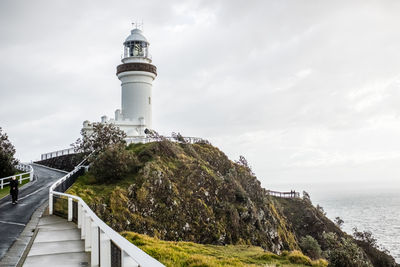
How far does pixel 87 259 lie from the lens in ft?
23.6

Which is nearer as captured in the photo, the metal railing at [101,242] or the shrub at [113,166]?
the metal railing at [101,242]

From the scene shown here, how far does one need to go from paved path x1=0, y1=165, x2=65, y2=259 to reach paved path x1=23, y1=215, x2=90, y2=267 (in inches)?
27.9

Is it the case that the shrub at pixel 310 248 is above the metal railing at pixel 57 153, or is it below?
below

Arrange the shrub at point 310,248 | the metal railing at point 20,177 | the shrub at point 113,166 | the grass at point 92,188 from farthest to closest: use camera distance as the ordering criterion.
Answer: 1. the shrub at point 310,248
2. the metal railing at point 20,177
3. the shrub at point 113,166
4. the grass at point 92,188

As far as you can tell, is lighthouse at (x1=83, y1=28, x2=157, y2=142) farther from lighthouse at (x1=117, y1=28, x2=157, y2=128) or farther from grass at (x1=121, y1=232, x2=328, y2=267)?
grass at (x1=121, y1=232, x2=328, y2=267)

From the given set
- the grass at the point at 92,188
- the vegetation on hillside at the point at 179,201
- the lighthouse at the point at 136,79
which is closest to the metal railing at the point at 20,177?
the grass at the point at 92,188

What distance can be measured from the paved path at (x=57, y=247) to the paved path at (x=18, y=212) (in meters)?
0.71

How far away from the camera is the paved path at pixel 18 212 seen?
9930mm

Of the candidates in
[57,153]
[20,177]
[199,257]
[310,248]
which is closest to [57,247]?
[199,257]

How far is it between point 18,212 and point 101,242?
442 inches

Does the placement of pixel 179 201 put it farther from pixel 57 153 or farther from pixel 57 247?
pixel 57 153

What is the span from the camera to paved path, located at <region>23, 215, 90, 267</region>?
699 centimetres

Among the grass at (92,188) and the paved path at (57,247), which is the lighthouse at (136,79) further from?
the paved path at (57,247)

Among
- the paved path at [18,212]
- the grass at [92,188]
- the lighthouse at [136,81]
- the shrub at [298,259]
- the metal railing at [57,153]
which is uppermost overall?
the lighthouse at [136,81]
